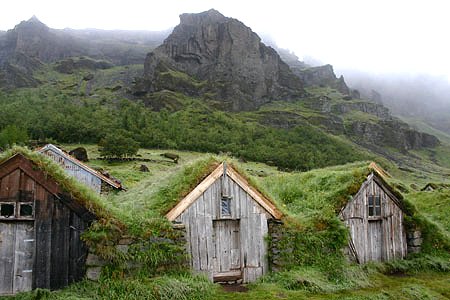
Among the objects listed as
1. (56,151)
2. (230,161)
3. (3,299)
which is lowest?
(3,299)

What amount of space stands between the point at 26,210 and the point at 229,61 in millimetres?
169793

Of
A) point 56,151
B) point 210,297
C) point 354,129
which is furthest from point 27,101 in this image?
point 210,297

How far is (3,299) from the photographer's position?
400 inches

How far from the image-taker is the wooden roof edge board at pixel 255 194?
13.4m

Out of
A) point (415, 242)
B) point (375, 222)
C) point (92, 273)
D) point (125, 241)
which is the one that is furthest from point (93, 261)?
point (415, 242)

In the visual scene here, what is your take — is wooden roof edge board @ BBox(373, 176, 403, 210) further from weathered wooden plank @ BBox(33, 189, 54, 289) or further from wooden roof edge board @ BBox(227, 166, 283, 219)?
weathered wooden plank @ BBox(33, 189, 54, 289)

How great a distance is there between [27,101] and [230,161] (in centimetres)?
12405

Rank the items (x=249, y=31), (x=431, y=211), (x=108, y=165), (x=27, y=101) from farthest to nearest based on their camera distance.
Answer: (x=249, y=31), (x=27, y=101), (x=108, y=165), (x=431, y=211)

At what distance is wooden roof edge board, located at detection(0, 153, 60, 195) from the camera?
10617 mm

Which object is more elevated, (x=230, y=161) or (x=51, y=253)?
(x=230, y=161)

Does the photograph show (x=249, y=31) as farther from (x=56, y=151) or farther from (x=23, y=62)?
(x=56, y=151)

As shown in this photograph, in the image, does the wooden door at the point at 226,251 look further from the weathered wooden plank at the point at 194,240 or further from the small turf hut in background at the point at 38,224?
the small turf hut in background at the point at 38,224

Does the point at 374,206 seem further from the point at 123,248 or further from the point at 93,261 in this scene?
the point at 93,261

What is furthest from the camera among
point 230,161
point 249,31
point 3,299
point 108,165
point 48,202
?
point 249,31
